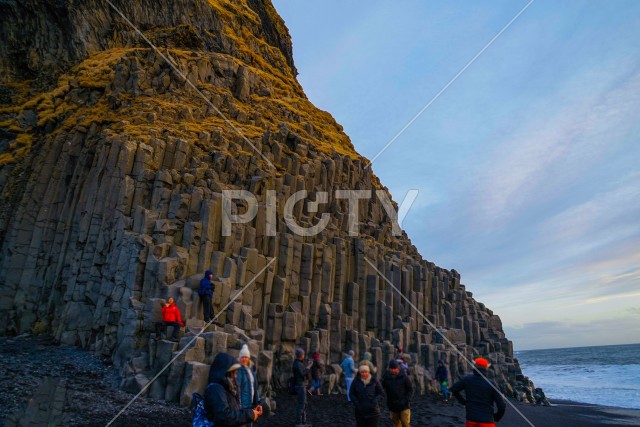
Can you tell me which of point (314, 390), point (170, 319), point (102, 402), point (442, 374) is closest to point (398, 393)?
point (102, 402)

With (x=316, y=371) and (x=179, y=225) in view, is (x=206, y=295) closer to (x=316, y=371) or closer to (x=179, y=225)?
(x=179, y=225)

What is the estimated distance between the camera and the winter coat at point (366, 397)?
8805 millimetres

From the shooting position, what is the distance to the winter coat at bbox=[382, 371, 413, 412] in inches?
382

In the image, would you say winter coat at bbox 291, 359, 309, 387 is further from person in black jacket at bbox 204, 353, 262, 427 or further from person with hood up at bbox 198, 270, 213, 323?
person in black jacket at bbox 204, 353, 262, 427

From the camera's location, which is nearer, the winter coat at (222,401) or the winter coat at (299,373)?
the winter coat at (222,401)

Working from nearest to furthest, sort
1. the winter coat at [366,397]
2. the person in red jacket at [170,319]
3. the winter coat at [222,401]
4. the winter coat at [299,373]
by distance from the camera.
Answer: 1. the winter coat at [222,401]
2. the winter coat at [366,397]
3. the winter coat at [299,373]
4. the person in red jacket at [170,319]

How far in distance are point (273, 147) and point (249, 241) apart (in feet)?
27.7

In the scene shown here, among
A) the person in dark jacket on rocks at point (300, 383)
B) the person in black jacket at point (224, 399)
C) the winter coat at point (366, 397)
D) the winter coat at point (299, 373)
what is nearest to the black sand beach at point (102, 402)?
the person in dark jacket on rocks at point (300, 383)

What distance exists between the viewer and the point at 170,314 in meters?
14.5

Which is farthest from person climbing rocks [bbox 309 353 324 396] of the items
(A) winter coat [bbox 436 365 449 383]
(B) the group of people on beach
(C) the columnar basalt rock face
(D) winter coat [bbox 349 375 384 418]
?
(D) winter coat [bbox 349 375 384 418]

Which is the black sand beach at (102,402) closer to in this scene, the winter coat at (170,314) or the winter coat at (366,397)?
the winter coat at (170,314)

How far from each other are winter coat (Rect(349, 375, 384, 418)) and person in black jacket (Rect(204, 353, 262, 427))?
390cm

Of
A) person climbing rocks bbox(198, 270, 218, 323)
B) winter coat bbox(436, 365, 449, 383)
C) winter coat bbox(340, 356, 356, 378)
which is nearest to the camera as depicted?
person climbing rocks bbox(198, 270, 218, 323)

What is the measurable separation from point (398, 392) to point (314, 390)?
30.7 feet
